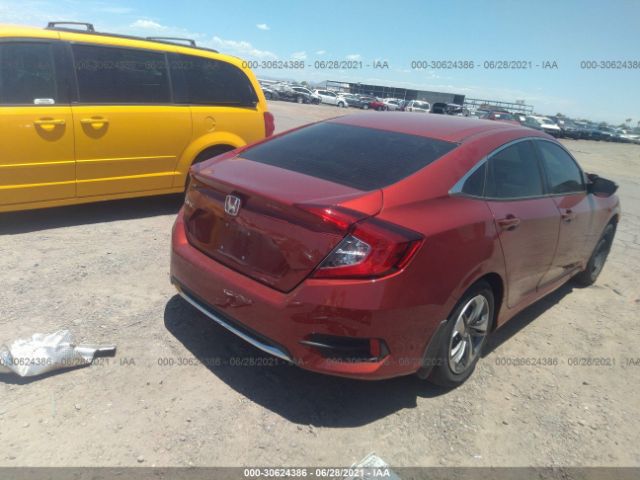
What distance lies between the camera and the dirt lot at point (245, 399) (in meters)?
2.48

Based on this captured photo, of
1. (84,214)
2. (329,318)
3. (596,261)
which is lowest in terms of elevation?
(84,214)

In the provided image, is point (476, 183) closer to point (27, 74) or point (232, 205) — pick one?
point (232, 205)

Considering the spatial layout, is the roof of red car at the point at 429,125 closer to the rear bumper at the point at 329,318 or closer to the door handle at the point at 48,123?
the rear bumper at the point at 329,318

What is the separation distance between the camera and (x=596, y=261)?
206 inches

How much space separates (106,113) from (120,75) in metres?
0.48

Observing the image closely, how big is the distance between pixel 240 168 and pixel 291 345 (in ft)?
3.76

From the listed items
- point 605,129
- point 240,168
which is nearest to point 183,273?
point 240,168

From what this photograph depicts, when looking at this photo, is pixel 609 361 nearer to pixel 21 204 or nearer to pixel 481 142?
pixel 481 142

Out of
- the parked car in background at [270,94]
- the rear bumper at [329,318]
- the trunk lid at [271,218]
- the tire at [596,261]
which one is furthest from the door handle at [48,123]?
the parked car in background at [270,94]

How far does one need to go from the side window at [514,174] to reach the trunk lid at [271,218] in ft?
3.31

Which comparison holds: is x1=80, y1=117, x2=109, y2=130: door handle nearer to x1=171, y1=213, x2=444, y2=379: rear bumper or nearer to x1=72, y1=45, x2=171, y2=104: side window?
x1=72, y1=45, x2=171, y2=104: side window

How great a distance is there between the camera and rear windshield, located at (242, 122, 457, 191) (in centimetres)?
285

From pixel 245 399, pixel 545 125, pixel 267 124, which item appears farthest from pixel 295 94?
pixel 245 399

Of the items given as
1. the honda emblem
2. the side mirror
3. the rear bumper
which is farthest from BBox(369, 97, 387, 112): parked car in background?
the rear bumper
